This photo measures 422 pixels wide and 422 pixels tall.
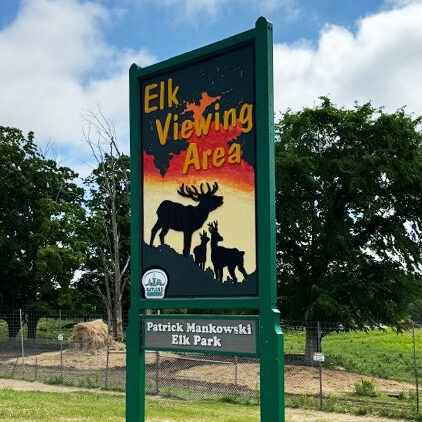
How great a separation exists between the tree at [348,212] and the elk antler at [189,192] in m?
20.0

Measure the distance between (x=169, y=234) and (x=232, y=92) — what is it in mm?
1743

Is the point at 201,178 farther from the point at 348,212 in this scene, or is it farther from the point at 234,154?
the point at 348,212

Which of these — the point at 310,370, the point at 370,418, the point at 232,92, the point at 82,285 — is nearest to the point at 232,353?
the point at 232,92

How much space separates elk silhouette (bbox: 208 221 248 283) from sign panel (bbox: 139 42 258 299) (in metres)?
0.01

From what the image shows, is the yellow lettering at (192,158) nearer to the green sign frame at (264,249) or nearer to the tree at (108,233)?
the green sign frame at (264,249)

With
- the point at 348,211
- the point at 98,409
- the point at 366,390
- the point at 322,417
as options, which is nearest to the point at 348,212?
the point at 348,211

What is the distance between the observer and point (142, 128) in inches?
312

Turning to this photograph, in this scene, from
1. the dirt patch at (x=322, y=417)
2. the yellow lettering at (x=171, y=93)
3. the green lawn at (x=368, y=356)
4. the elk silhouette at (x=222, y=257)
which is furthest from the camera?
the green lawn at (x=368, y=356)

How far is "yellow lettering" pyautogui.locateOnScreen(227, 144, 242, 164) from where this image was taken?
6914 millimetres

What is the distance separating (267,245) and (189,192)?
4.03ft

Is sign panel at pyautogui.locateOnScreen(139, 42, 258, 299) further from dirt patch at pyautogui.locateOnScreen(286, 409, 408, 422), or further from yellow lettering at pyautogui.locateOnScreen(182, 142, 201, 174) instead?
dirt patch at pyautogui.locateOnScreen(286, 409, 408, 422)

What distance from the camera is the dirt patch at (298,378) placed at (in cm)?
2078

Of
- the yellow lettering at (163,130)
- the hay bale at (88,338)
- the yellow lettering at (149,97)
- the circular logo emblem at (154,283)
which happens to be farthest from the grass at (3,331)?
the yellow lettering at (163,130)

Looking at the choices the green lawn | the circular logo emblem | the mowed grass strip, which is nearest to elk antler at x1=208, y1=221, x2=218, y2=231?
the circular logo emblem
